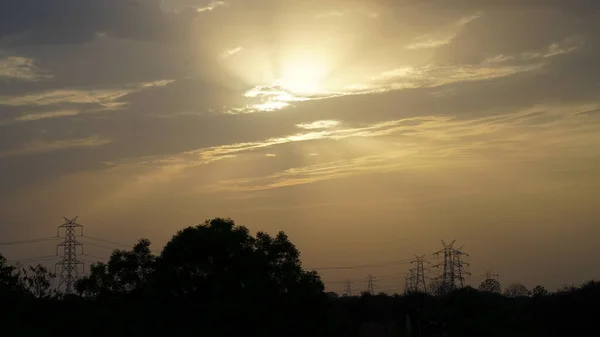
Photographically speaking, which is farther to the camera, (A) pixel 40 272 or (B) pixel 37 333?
(A) pixel 40 272

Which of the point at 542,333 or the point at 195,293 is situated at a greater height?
the point at 195,293

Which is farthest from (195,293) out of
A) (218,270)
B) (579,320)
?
(579,320)

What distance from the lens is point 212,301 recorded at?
63.2m

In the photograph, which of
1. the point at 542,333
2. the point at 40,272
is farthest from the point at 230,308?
the point at 542,333

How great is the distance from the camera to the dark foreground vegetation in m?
61.8

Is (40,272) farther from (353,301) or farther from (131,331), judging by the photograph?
(353,301)

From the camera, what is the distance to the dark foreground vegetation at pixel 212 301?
61781mm

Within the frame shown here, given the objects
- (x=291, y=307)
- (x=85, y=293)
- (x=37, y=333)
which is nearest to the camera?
(x=37, y=333)

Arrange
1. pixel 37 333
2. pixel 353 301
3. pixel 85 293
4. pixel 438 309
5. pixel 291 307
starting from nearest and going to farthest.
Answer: pixel 37 333 < pixel 291 307 < pixel 85 293 < pixel 438 309 < pixel 353 301

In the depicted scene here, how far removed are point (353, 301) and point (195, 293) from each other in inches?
1674

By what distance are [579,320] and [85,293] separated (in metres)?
45.7

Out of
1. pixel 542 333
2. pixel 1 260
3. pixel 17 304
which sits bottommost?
pixel 542 333

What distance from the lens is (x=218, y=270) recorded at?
6525 centimetres

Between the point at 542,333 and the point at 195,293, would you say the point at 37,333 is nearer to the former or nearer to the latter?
the point at 195,293
